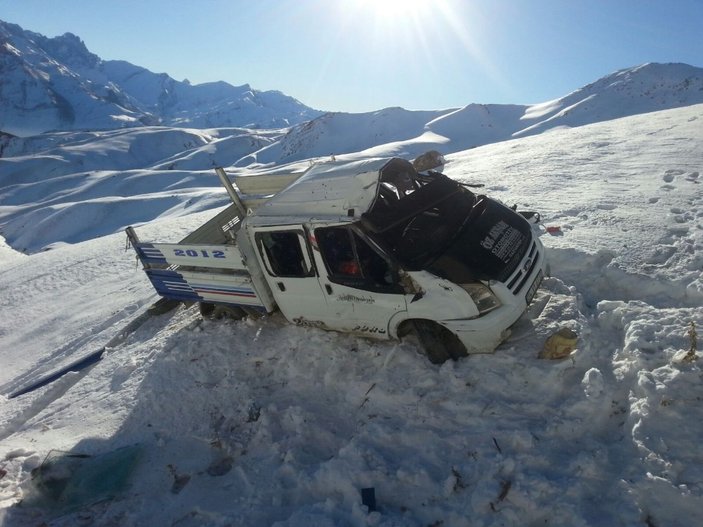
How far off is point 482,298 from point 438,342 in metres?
0.75

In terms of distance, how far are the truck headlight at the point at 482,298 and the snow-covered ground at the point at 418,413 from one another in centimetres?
64

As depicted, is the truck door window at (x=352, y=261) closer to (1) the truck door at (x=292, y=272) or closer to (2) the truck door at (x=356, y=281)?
(2) the truck door at (x=356, y=281)

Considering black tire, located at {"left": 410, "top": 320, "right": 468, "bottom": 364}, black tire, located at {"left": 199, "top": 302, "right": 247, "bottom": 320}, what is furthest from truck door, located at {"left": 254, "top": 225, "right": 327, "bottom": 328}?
black tire, located at {"left": 410, "top": 320, "right": 468, "bottom": 364}

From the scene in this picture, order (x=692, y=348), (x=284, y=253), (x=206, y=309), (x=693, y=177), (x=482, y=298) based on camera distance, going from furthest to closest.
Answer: (x=693, y=177) < (x=206, y=309) < (x=284, y=253) < (x=482, y=298) < (x=692, y=348)

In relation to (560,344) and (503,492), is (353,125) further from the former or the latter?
(503,492)

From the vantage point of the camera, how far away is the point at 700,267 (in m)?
5.44

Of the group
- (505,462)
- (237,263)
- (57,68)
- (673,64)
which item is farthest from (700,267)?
(57,68)

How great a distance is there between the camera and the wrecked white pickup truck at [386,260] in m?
4.54

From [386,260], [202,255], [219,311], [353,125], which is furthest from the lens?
[353,125]

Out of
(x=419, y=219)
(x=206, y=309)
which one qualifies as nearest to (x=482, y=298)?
(x=419, y=219)

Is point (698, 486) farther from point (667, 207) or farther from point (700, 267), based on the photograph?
point (667, 207)

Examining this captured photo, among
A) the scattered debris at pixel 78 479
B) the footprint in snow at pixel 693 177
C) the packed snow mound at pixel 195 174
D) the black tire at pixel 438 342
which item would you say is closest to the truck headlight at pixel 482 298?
the black tire at pixel 438 342

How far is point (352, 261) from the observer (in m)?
5.02

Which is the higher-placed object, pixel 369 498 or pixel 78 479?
pixel 369 498
